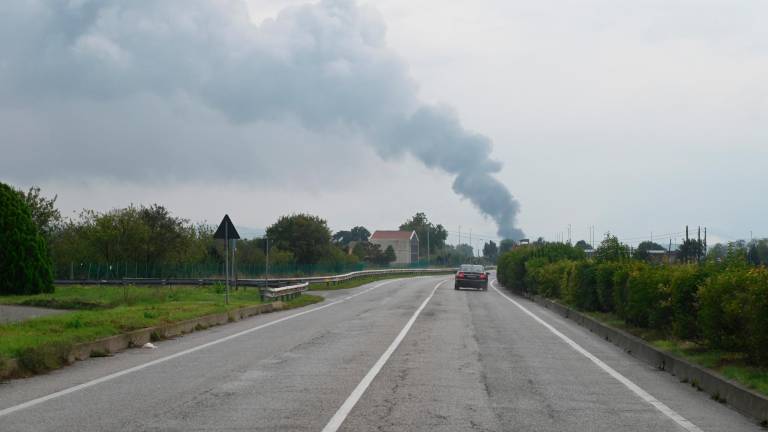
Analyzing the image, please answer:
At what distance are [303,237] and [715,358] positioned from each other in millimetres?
102798

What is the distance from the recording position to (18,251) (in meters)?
41.2

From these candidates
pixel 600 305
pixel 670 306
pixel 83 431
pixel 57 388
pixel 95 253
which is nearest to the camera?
pixel 83 431

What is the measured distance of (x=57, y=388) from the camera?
36.4 ft

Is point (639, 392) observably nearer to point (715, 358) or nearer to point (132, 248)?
point (715, 358)

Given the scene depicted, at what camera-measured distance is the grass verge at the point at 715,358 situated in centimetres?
1062

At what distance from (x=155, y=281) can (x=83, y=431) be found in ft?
172

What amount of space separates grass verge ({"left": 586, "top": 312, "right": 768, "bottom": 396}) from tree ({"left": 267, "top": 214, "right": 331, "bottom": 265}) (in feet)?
317

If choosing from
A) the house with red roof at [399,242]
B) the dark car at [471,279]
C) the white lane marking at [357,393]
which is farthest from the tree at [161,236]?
the house with red roof at [399,242]

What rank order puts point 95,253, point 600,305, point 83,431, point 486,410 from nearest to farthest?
point 83,431 < point 486,410 < point 600,305 < point 95,253

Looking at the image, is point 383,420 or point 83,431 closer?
point 83,431

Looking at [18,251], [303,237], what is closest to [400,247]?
[303,237]

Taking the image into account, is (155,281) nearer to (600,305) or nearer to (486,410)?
(600,305)

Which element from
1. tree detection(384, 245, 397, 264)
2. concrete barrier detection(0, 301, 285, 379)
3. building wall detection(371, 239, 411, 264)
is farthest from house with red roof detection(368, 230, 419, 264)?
concrete barrier detection(0, 301, 285, 379)

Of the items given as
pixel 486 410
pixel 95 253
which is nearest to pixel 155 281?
pixel 95 253
